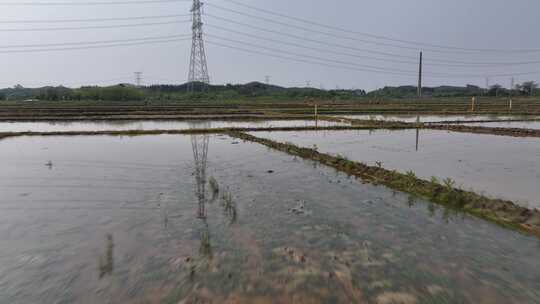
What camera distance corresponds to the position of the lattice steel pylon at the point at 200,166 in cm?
593

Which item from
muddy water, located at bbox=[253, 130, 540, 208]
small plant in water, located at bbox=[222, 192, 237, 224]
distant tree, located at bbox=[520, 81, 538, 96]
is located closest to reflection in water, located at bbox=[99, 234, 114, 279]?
small plant in water, located at bbox=[222, 192, 237, 224]

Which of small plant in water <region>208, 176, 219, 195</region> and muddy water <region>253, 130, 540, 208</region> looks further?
muddy water <region>253, 130, 540, 208</region>

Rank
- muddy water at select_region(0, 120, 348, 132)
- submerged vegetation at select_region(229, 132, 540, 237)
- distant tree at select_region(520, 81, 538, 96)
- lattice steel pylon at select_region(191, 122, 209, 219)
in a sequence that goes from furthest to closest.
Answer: distant tree at select_region(520, 81, 538, 96), muddy water at select_region(0, 120, 348, 132), lattice steel pylon at select_region(191, 122, 209, 219), submerged vegetation at select_region(229, 132, 540, 237)

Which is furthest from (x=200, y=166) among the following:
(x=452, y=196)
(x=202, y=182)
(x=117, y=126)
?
(x=117, y=126)

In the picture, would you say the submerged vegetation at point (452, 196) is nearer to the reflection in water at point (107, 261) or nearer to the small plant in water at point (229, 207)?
the small plant in water at point (229, 207)

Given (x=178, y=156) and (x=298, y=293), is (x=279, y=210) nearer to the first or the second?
(x=298, y=293)

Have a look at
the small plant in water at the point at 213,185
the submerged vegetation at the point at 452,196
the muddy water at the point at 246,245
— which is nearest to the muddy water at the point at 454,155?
the submerged vegetation at the point at 452,196

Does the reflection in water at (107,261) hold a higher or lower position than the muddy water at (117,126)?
lower

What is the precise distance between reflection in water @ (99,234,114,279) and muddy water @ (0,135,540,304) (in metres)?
0.01

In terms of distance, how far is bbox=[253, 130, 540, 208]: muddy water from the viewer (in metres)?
6.85

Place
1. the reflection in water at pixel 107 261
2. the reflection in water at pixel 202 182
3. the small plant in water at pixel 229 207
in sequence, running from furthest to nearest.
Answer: the small plant in water at pixel 229 207, the reflection in water at pixel 202 182, the reflection in water at pixel 107 261

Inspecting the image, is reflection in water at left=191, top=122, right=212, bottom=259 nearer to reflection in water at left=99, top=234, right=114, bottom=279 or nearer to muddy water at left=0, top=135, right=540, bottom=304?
muddy water at left=0, top=135, right=540, bottom=304

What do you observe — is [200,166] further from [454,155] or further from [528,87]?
[528,87]

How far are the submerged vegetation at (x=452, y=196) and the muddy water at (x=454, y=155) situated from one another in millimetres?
592
